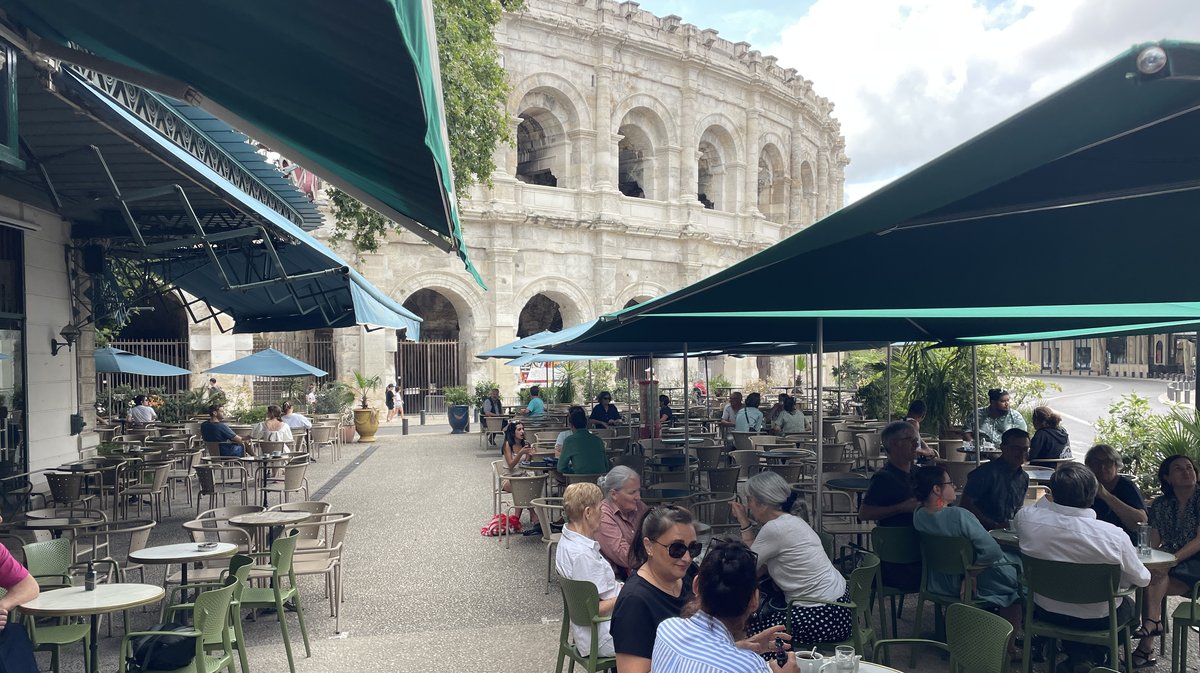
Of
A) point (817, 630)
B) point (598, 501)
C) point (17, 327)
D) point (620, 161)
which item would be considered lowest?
point (817, 630)

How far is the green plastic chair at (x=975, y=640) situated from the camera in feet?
10.4

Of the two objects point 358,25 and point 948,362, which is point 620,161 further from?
point 358,25

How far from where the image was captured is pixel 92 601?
4246 mm

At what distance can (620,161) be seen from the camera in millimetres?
29984

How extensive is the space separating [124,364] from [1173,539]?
18.1 metres

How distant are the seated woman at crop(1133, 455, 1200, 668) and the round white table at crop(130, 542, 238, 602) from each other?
583cm

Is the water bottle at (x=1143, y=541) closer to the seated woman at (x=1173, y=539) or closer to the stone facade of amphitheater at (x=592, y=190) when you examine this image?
the seated woman at (x=1173, y=539)

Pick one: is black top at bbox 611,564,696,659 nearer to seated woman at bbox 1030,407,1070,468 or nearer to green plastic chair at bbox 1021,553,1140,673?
green plastic chair at bbox 1021,553,1140,673

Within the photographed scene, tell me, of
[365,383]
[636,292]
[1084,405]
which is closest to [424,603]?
[365,383]

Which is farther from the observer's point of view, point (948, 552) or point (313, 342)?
point (313, 342)

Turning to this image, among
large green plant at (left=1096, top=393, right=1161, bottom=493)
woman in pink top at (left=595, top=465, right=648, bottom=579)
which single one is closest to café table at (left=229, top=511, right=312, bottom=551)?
woman in pink top at (left=595, top=465, right=648, bottom=579)

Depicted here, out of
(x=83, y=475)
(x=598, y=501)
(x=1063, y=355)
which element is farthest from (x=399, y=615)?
(x=1063, y=355)

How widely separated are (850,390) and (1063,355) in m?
45.9

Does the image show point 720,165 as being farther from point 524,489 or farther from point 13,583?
point 13,583
